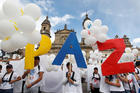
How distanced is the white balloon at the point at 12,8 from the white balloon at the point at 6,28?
17 cm

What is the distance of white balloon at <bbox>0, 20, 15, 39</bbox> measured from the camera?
1.78 m

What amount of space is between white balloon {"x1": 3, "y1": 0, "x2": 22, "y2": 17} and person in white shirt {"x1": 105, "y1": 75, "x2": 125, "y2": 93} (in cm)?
269

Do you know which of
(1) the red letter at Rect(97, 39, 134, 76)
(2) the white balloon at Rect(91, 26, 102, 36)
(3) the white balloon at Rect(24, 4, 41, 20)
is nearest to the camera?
(3) the white balloon at Rect(24, 4, 41, 20)

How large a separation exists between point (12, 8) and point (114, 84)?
289cm

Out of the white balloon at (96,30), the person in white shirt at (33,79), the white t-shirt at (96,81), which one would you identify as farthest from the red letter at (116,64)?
the person in white shirt at (33,79)

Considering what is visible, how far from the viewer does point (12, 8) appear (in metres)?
1.87

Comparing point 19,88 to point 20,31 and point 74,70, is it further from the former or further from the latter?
point 20,31

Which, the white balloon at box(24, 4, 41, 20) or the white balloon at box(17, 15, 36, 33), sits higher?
the white balloon at box(24, 4, 41, 20)

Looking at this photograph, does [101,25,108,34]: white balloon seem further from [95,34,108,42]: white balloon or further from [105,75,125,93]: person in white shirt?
[105,75,125,93]: person in white shirt

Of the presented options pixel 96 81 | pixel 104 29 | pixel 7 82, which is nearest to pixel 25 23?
pixel 7 82

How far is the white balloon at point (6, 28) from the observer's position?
1.78 m

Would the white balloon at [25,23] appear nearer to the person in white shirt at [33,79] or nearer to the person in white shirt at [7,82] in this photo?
the person in white shirt at [33,79]

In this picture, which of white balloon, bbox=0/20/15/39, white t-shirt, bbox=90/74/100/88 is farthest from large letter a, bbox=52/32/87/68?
white balloon, bbox=0/20/15/39

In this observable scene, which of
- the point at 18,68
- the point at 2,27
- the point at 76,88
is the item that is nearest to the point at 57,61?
the point at 76,88
